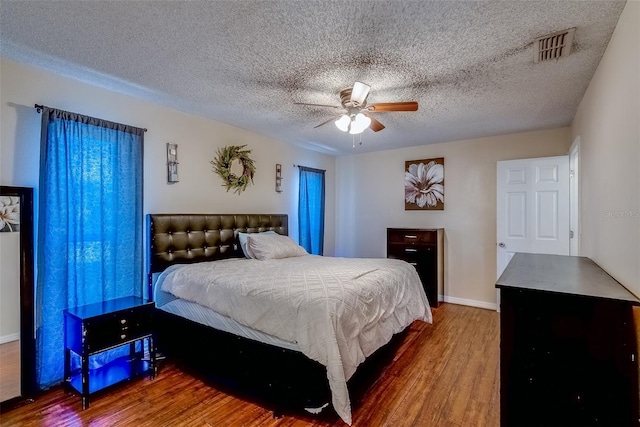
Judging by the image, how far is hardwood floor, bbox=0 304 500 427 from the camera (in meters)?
1.98

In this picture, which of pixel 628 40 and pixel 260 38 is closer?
pixel 628 40

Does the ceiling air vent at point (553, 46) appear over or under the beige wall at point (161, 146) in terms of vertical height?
over

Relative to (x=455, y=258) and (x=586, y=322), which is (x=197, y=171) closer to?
(x=586, y=322)

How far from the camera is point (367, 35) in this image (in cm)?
185

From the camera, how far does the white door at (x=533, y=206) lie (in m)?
3.65

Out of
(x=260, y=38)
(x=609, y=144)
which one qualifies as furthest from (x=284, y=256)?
(x=609, y=144)

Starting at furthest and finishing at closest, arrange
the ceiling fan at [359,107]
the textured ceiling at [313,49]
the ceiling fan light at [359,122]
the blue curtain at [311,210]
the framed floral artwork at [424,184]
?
1. the blue curtain at [311,210]
2. the framed floral artwork at [424,184]
3. the ceiling fan light at [359,122]
4. the ceiling fan at [359,107]
5. the textured ceiling at [313,49]

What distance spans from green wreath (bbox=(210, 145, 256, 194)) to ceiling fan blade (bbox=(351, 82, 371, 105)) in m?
1.94

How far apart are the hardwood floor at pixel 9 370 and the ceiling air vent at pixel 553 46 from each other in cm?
410

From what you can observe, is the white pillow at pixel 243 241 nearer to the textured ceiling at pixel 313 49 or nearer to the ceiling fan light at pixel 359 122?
the textured ceiling at pixel 313 49

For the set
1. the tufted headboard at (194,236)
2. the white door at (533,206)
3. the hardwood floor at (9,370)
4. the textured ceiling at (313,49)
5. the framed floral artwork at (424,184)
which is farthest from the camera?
the framed floral artwork at (424,184)

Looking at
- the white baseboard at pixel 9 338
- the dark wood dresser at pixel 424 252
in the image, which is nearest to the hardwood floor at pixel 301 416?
the white baseboard at pixel 9 338

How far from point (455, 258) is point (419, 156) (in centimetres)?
170

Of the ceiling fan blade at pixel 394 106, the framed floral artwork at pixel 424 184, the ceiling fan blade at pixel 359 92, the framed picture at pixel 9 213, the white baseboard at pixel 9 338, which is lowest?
the white baseboard at pixel 9 338
